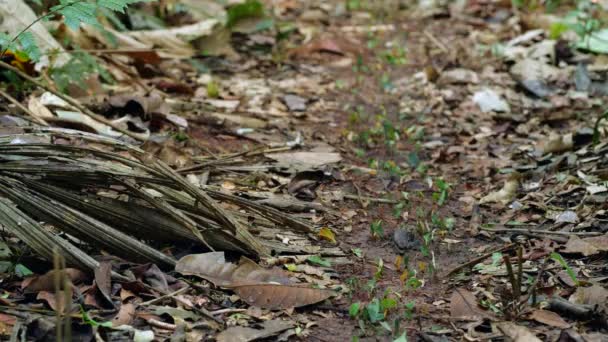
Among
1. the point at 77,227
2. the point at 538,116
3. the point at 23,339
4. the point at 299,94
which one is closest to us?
the point at 23,339

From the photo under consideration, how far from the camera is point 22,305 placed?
2160 millimetres

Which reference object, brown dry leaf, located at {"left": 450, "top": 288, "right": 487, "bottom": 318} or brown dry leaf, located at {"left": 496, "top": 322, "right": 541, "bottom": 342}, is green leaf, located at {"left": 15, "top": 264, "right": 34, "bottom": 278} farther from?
brown dry leaf, located at {"left": 496, "top": 322, "right": 541, "bottom": 342}

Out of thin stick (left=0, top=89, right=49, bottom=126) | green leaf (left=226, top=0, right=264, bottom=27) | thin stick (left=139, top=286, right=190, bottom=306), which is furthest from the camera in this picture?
green leaf (left=226, top=0, right=264, bottom=27)

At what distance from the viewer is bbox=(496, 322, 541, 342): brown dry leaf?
2.14m

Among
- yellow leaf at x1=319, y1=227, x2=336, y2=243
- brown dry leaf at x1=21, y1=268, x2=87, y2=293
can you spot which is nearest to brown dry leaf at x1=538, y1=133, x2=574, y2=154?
yellow leaf at x1=319, y1=227, x2=336, y2=243

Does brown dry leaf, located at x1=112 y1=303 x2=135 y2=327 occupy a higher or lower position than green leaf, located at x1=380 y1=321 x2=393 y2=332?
higher

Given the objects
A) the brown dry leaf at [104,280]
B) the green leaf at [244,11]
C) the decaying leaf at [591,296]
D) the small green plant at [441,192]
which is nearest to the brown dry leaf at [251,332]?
the brown dry leaf at [104,280]

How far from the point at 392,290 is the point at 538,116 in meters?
2.16

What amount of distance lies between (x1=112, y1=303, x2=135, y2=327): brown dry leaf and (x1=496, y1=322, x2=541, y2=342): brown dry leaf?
1.01 meters

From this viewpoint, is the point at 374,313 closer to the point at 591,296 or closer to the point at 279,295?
the point at 279,295

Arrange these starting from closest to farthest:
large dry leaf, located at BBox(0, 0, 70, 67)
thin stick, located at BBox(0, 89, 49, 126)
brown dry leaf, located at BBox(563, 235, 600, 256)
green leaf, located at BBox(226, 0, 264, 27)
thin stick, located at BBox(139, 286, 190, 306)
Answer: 1. thin stick, located at BBox(139, 286, 190, 306)
2. brown dry leaf, located at BBox(563, 235, 600, 256)
3. thin stick, located at BBox(0, 89, 49, 126)
4. large dry leaf, located at BBox(0, 0, 70, 67)
5. green leaf, located at BBox(226, 0, 264, 27)

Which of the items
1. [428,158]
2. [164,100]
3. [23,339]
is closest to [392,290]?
[23,339]

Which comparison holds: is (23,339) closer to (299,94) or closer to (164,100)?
(164,100)

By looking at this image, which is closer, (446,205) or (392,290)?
(392,290)
